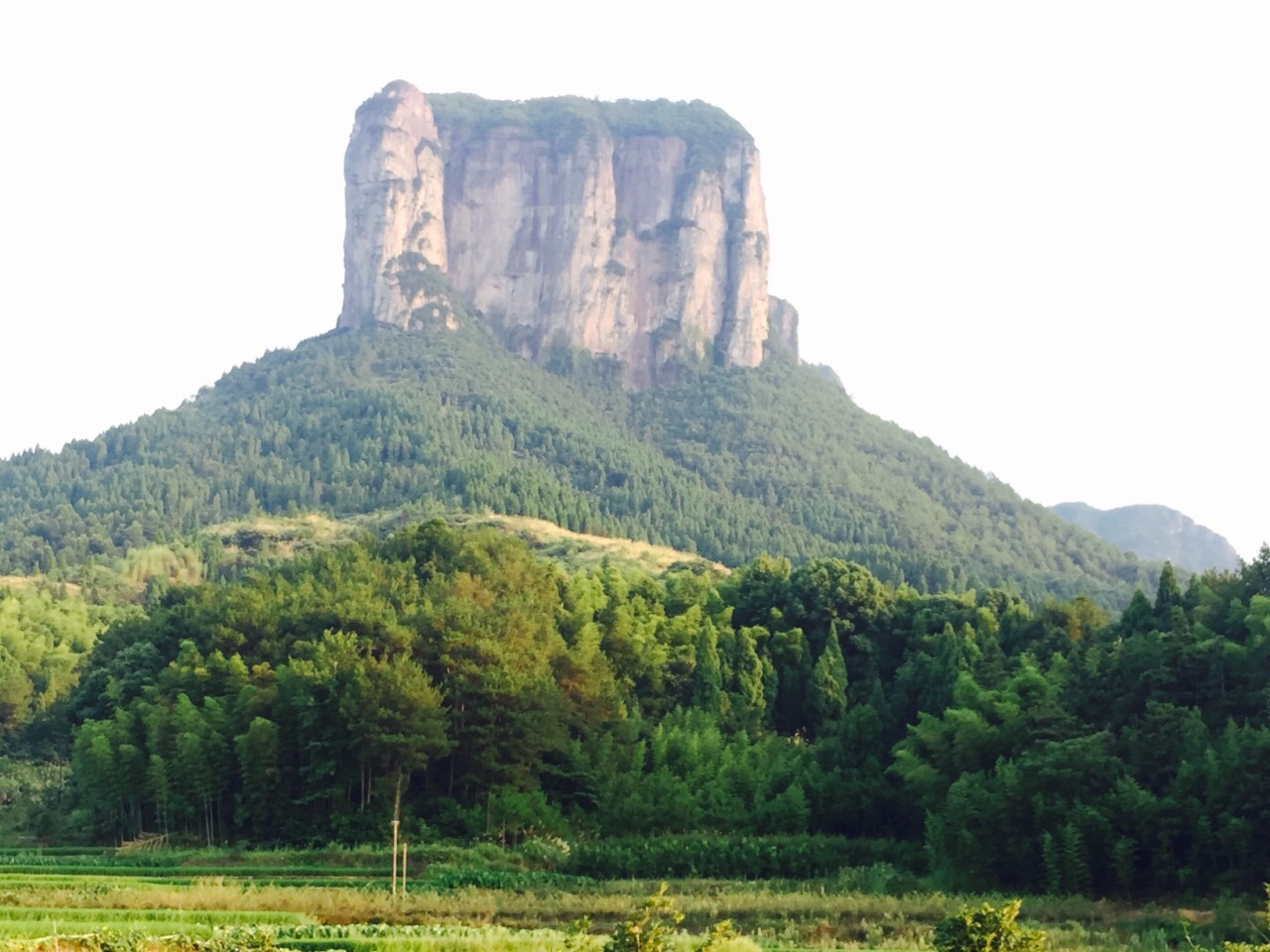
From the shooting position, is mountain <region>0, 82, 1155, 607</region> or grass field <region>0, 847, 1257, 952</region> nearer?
grass field <region>0, 847, 1257, 952</region>

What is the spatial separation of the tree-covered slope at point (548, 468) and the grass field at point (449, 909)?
62.0 m

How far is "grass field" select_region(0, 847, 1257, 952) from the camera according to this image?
947 inches

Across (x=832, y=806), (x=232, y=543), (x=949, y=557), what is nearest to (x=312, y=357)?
(x=232, y=543)

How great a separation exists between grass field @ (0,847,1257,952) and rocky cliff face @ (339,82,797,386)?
11592cm

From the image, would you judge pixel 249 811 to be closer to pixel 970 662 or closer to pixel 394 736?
pixel 394 736

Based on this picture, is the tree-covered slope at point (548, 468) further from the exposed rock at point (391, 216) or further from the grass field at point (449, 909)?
the grass field at point (449, 909)

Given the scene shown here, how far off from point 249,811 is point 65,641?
36.5 m

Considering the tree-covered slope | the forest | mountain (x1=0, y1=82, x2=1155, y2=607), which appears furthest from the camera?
mountain (x1=0, y1=82, x2=1155, y2=607)

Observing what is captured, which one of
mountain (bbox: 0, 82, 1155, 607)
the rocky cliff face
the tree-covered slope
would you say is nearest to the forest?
the tree-covered slope

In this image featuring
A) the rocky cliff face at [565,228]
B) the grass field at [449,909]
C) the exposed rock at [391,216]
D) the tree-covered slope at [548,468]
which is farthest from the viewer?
the rocky cliff face at [565,228]

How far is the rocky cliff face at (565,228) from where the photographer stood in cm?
15488

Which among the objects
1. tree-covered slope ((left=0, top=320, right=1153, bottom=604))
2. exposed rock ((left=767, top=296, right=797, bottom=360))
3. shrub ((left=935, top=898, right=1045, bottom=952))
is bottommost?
shrub ((left=935, top=898, right=1045, bottom=952))

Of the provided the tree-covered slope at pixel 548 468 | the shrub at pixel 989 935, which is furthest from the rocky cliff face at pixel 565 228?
the shrub at pixel 989 935

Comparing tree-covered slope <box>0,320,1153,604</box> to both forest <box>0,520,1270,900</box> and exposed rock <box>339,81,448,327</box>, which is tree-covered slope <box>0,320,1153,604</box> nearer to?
exposed rock <box>339,81,448,327</box>
